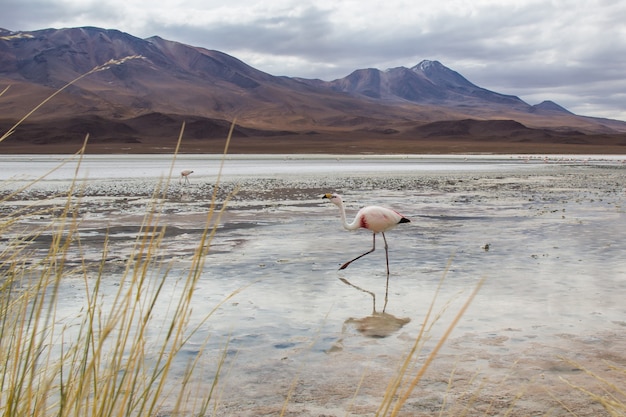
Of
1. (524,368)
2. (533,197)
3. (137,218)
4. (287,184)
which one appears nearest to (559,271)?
(524,368)

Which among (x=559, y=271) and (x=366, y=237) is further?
(x=366, y=237)

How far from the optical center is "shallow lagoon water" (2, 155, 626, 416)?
4477 mm

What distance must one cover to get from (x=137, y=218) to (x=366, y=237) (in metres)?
5.31

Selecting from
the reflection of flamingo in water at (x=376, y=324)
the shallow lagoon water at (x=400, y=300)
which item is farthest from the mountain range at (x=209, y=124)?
the reflection of flamingo in water at (x=376, y=324)

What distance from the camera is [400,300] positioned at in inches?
272

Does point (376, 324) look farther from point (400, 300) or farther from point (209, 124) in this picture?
point (209, 124)

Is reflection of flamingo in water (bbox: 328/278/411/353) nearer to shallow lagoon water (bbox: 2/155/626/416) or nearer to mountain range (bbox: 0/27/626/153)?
shallow lagoon water (bbox: 2/155/626/416)

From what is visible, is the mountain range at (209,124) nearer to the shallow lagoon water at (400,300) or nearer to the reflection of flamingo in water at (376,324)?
the shallow lagoon water at (400,300)

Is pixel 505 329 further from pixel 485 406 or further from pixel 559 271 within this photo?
pixel 559 271

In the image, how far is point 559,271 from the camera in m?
8.10

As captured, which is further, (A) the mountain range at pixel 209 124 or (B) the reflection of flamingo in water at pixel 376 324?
(A) the mountain range at pixel 209 124

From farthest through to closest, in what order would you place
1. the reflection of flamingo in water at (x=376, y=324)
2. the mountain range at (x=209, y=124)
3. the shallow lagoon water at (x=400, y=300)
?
the mountain range at (x=209, y=124) → the reflection of flamingo in water at (x=376, y=324) → the shallow lagoon water at (x=400, y=300)

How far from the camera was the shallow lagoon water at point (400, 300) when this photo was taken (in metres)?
4.48

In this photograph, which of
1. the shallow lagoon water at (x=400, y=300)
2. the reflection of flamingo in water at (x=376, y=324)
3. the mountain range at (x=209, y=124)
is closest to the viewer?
the shallow lagoon water at (x=400, y=300)
